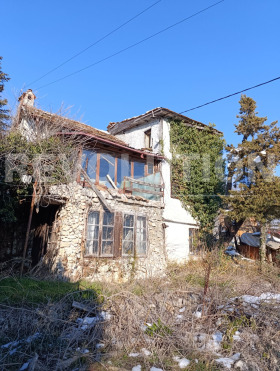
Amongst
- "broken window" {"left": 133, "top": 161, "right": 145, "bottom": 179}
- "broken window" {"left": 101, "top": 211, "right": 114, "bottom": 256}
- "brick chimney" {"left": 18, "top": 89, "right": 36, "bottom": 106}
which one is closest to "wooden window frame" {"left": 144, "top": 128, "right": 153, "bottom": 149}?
"broken window" {"left": 133, "top": 161, "right": 145, "bottom": 179}

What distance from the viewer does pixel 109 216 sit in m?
11.6

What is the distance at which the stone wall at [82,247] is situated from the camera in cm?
1024

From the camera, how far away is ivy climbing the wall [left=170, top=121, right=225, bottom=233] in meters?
15.5

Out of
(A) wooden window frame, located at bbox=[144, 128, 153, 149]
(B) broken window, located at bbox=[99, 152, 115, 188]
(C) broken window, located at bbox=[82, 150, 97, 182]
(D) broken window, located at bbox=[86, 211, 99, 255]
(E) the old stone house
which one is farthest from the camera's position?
(A) wooden window frame, located at bbox=[144, 128, 153, 149]

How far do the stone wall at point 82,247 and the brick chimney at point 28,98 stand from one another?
494 centimetres

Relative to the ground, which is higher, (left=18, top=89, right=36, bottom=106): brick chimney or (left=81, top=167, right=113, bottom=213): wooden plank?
(left=18, top=89, right=36, bottom=106): brick chimney

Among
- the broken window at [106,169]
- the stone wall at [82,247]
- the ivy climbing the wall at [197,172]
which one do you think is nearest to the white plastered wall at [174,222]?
the ivy climbing the wall at [197,172]

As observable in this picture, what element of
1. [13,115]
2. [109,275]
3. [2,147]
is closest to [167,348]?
[109,275]

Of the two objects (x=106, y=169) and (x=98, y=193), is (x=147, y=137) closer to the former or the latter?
(x=106, y=169)

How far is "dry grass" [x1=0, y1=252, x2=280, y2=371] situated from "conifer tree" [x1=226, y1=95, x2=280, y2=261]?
708cm

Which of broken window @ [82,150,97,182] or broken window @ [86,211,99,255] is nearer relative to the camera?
broken window @ [86,211,99,255]

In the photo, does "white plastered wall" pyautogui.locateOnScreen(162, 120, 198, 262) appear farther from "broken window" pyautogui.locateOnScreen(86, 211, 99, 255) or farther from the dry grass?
the dry grass

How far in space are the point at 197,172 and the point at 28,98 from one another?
9.30 m

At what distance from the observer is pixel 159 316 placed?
18.5 feet
